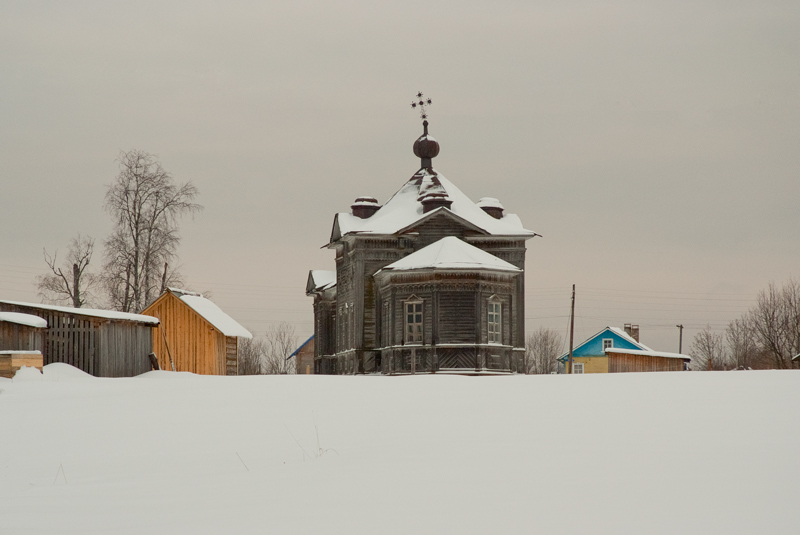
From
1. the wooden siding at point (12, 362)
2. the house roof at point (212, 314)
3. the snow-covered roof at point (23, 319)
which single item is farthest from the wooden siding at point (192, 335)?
the wooden siding at point (12, 362)

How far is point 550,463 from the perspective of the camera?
372 inches

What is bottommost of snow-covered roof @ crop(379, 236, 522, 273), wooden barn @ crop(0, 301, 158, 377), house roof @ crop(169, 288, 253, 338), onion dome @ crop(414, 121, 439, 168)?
wooden barn @ crop(0, 301, 158, 377)

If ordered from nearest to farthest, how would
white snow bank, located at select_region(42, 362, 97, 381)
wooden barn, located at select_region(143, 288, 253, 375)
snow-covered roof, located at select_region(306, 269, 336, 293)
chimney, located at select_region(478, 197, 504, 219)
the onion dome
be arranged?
white snow bank, located at select_region(42, 362, 97, 381), chimney, located at select_region(478, 197, 504, 219), the onion dome, wooden barn, located at select_region(143, 288, 253, 375), snow-covered roof, located at select_region(306, 269, 336, 293)

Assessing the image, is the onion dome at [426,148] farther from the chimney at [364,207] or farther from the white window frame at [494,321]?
the white window frame at [494,321]

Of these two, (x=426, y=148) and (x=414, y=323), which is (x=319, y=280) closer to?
(x=426, y=148)

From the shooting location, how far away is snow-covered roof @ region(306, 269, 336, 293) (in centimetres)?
3931

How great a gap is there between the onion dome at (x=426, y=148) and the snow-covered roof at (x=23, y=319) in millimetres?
16447

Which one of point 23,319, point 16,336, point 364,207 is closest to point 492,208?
point 364,207

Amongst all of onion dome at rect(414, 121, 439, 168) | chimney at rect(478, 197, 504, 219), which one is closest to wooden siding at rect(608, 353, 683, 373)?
chimney at rect(478, 197, 504, 219)

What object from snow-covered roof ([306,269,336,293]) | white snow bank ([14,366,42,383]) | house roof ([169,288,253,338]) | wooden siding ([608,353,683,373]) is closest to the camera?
white snow bank ([14,366,42,383])

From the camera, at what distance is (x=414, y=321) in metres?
29.5

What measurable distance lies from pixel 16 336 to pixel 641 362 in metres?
36.9

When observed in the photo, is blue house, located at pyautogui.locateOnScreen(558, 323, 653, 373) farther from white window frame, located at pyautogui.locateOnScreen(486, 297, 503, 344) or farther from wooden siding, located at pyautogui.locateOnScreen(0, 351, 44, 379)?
wooden siding, located at pyautogui.locateOnScreen(0, 351, 44, 379)

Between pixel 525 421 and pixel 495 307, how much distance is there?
17102mm
